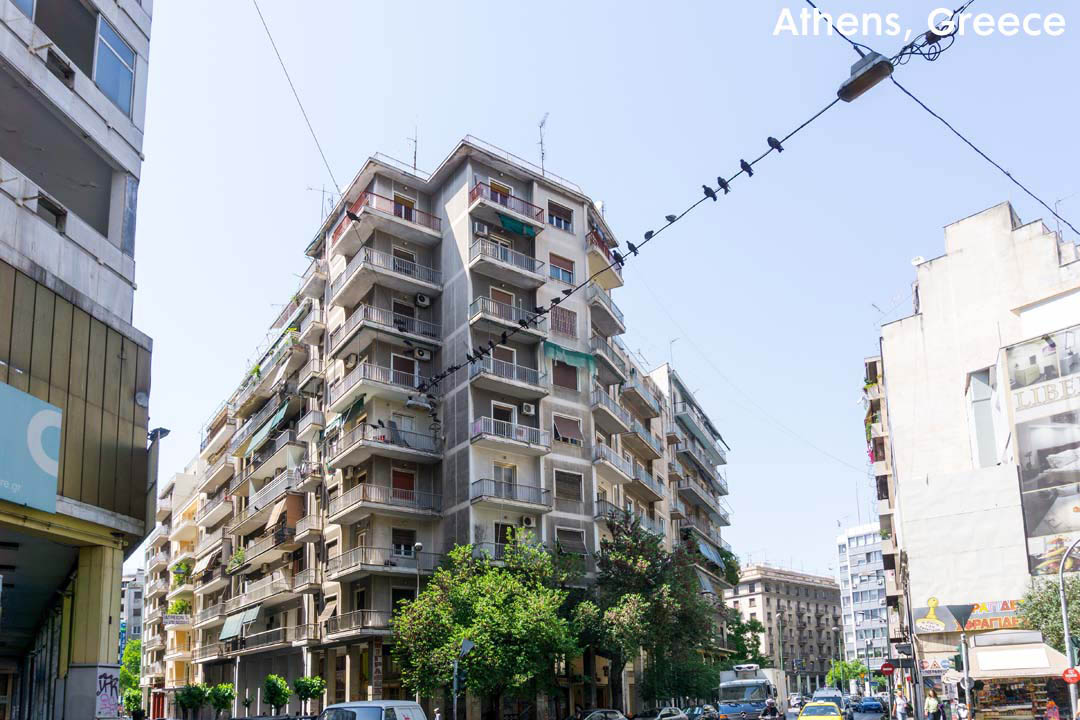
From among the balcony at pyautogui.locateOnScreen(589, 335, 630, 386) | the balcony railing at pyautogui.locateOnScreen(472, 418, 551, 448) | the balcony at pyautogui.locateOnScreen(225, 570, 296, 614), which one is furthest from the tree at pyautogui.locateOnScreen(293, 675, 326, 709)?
the balcony at pyautogui.locateOnScreen(589, 335, 630, 386)

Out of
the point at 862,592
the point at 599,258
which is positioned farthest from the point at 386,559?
the point at 862,592

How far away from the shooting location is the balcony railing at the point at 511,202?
45.5m

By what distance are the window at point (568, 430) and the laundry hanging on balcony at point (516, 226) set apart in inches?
334

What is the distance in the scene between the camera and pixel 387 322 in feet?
146

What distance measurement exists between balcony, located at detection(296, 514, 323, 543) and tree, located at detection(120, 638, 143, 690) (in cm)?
6859

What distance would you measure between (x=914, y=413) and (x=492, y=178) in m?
23.6

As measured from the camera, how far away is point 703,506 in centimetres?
7569

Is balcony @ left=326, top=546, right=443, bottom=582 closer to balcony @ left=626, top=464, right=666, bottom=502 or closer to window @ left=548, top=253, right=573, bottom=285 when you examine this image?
balcony @ left=626, top=464, right=666, bottom=502

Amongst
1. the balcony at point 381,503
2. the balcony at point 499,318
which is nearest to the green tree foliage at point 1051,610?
the balcony at point 499,318

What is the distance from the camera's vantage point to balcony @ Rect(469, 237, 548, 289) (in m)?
44.0

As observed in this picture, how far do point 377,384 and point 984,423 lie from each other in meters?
27.5

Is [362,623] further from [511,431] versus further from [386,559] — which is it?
[511,431]

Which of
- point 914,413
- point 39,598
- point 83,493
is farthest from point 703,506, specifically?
point 83,493

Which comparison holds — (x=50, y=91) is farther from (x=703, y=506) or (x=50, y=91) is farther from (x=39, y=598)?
(x=703, y=506)
